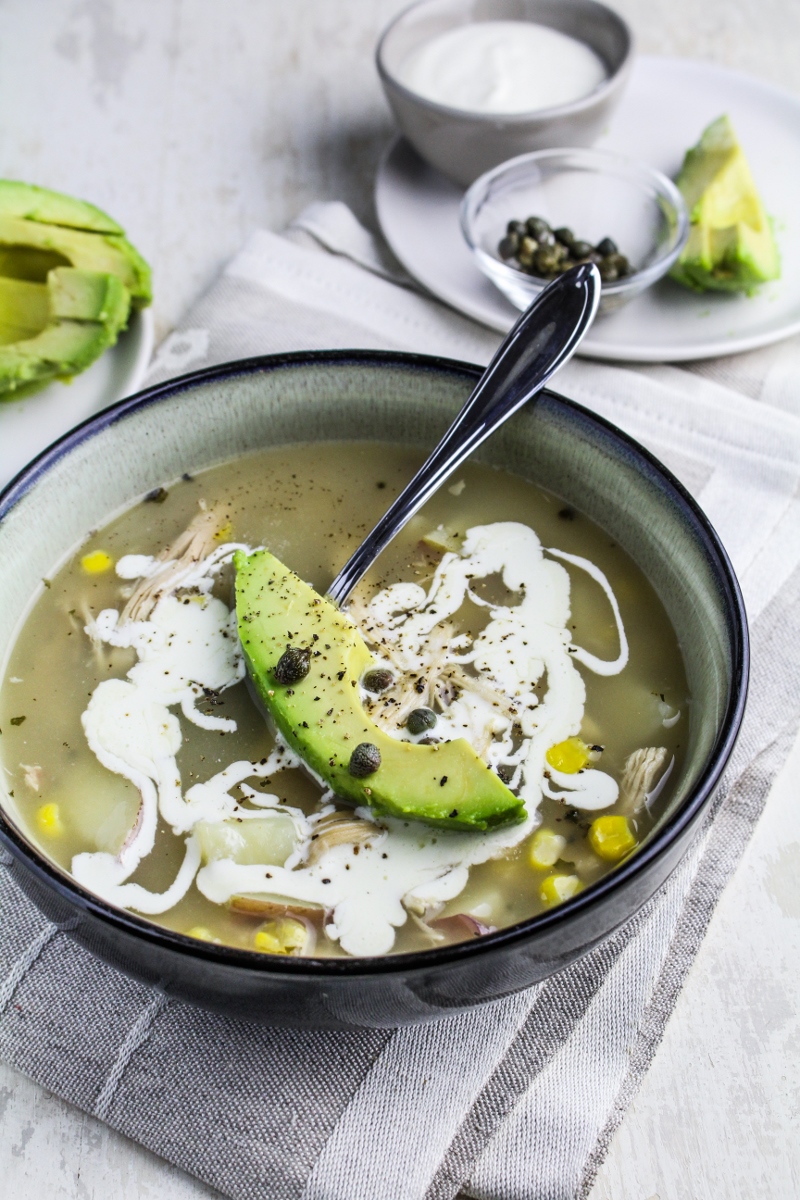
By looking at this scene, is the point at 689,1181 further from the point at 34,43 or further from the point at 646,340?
the point at 34,43

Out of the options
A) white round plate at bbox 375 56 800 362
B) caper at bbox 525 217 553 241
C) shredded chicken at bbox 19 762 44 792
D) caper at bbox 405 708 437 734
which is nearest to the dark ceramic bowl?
shredded chicken at bbox 19 762 44 792

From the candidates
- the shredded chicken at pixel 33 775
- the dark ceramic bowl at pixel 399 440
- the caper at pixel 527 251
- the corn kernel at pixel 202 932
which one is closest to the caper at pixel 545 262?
the caper at pixel 527 251

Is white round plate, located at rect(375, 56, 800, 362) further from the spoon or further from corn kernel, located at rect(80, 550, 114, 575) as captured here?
corn kernel, located at rect(80, 550, 114, 575)

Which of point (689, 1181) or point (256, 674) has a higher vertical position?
point (256, 674)

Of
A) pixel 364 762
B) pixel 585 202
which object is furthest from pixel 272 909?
pixel 585 202

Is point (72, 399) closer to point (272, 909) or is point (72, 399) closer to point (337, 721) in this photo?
point (337, 721)

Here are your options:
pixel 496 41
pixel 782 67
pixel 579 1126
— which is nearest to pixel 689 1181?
pixel 579 1126
